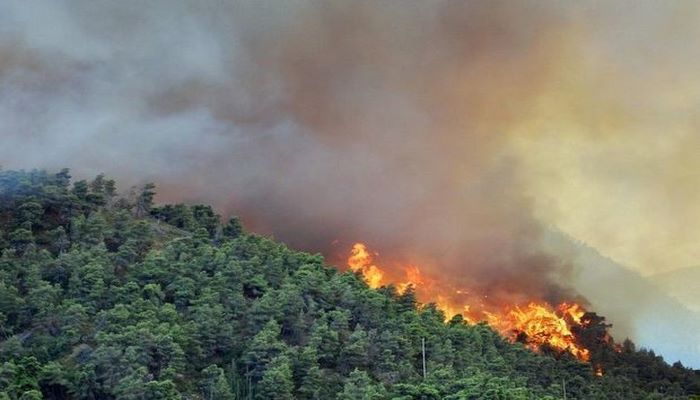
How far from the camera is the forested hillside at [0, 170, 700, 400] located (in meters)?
70.8

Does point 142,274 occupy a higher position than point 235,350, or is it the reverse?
point 142,274

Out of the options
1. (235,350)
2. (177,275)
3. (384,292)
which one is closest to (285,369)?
(235,350)

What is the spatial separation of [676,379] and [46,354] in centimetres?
9765

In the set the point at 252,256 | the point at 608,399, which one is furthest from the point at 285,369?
the point at 608,399

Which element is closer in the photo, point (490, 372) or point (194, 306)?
point (194, 306)

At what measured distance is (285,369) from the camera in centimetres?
7338

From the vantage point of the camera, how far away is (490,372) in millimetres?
92812

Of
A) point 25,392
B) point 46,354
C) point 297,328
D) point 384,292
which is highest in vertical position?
point 384,292

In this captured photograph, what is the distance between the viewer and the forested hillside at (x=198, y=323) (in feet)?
232

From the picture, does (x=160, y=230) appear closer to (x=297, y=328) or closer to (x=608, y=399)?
(x=297, y=328)

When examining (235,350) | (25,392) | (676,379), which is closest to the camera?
(25,392)

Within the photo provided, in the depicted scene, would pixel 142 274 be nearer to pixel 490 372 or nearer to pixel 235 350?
pixel 235 350

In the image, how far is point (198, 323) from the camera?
78938 mm

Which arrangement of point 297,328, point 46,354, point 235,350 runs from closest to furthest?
point 46,354 → point 235,350 → point 297,328
